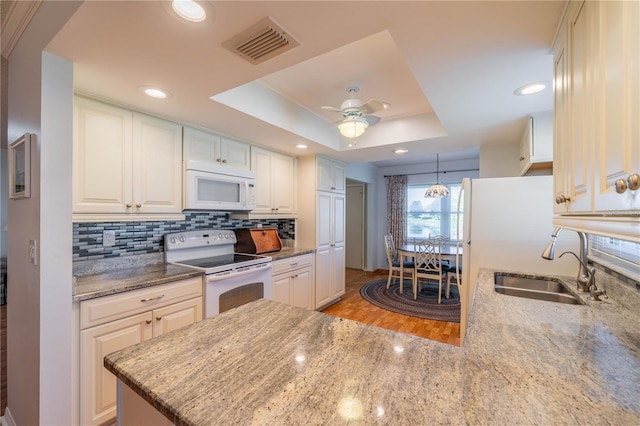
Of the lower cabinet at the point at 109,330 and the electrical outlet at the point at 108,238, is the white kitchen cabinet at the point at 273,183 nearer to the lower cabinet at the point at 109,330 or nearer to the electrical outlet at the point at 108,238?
the electrical outlet at the point at 108,238

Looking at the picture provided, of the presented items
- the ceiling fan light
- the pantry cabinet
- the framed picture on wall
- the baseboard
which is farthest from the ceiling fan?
the baseboard

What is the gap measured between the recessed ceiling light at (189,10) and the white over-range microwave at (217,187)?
1.39 m

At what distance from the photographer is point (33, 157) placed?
53.3 inches

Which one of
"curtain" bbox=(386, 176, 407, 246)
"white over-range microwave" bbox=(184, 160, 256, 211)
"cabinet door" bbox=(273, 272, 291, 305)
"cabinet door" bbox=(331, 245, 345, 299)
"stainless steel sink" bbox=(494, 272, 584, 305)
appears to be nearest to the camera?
"stainless steel sink" bbox=(494, 272, 584, 305)

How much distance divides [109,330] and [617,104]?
7.80ft

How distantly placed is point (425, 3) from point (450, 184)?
500 cm

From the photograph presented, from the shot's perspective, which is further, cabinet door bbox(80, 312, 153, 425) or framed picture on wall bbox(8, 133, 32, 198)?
cabinet door bbox(80, 312, 153, 425)

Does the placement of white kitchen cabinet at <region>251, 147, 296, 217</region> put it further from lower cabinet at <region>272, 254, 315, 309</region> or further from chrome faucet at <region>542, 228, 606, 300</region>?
chrome faucet at <region>542, 228, 606, 300</region>

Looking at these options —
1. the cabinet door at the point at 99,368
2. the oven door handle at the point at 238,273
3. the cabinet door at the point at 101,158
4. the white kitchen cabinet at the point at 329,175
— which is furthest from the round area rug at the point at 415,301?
the cabinet door at the point at 101,158

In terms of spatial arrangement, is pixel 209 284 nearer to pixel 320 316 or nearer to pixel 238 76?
pixel 320 316

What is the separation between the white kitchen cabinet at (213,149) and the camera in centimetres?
239

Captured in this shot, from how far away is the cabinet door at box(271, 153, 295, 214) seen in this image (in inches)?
130

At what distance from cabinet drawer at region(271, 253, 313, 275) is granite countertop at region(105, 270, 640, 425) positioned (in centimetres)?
164

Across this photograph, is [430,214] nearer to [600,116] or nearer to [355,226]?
[355,226]
